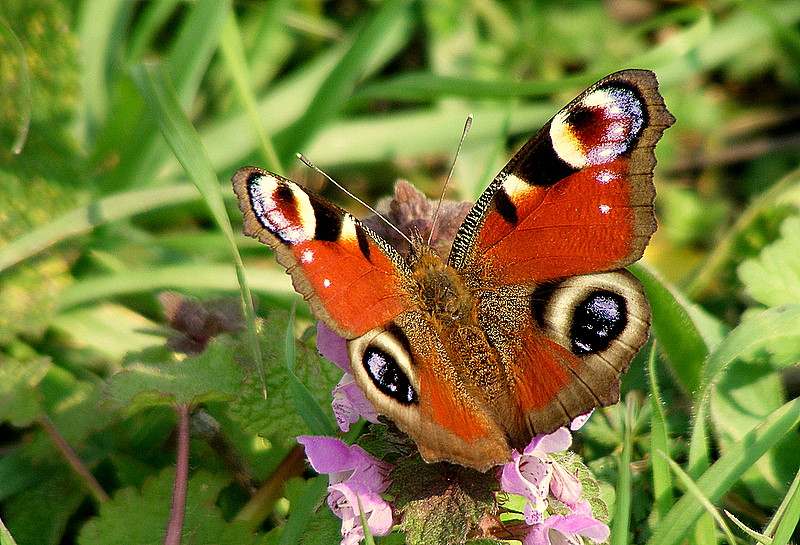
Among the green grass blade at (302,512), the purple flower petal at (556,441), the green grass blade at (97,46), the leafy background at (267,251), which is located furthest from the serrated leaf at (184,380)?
the green grass blade at (97,46)

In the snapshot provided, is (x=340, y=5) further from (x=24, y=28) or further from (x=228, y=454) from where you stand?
(x=228, y=454)

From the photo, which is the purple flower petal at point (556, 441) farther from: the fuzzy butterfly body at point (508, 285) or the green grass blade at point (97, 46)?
the green grass blade at point (97, 46)

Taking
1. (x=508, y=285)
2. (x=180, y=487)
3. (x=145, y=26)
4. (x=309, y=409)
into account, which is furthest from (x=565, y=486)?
(x=145, y=26)

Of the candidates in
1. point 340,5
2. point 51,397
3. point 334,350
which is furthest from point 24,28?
point 334,350

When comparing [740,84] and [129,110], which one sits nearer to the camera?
[129,110]

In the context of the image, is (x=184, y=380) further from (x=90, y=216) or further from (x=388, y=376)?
(x=90, y=216)

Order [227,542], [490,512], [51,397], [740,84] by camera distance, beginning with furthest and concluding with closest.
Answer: [740,84] < [51,397] < [227,542] < [490,512]

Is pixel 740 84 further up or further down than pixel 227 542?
further up
